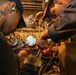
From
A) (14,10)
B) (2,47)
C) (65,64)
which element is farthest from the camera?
(65,64)

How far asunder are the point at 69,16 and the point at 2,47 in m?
0.50

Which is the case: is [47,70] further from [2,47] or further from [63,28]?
[2,47]

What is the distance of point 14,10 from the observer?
144 centimetres

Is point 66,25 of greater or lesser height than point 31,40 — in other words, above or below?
above

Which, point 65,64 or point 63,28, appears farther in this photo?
point 65,64

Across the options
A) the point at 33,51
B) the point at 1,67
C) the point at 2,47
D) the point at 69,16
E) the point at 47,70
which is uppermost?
the point at 69,16

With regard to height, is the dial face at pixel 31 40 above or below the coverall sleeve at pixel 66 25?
below

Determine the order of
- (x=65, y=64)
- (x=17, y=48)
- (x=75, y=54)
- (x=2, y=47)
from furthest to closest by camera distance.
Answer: (x=17, y=48)
(x=65, y=64)
(x=75, y=54)
(x=2, y=47)

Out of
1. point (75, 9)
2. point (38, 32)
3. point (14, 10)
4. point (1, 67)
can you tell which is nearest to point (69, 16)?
point (75, 9)

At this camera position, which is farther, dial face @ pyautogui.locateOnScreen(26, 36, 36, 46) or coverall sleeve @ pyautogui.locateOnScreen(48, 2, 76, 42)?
dial face @ pyautogui.locateOnScreen(26, 36, 36, 46)

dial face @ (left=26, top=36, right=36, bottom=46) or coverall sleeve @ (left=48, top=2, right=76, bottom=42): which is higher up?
coverall sleeve @ (left=48, top=2, right=76, bottom=42)

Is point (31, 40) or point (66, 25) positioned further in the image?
point (31, 40)

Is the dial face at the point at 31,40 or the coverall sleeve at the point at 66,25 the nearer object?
the coverall sleeve at the point at 66,25

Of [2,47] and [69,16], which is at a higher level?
[69,16]
